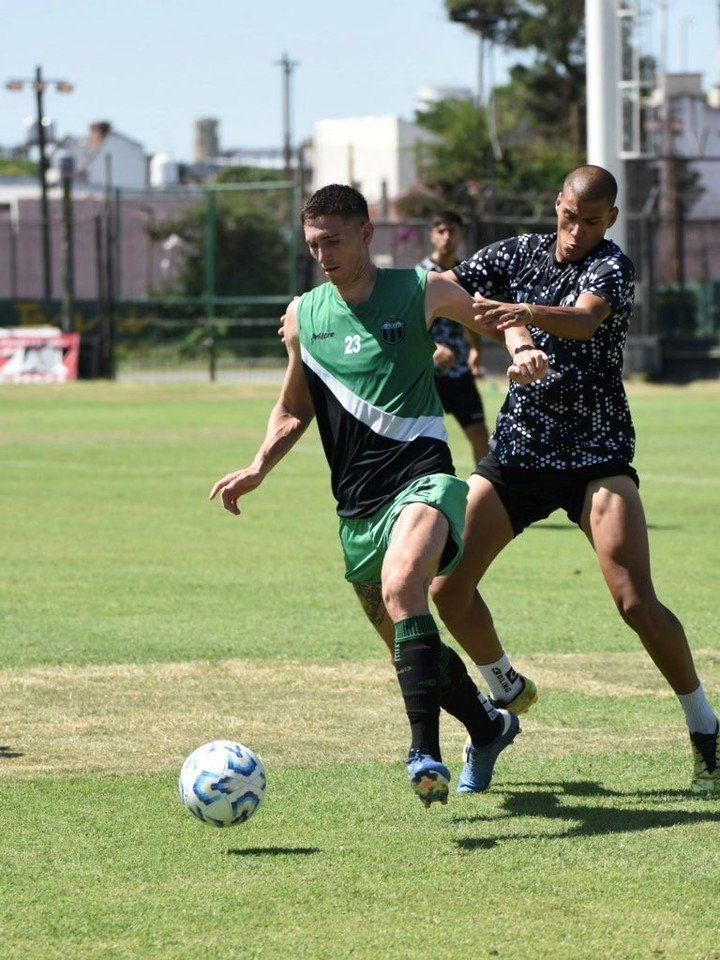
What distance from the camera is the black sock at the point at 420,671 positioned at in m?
5.59

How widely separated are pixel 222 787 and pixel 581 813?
4.07 ft

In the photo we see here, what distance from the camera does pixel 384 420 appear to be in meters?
6.08

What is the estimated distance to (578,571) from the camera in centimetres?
1165

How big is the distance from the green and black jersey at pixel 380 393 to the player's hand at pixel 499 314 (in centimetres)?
22

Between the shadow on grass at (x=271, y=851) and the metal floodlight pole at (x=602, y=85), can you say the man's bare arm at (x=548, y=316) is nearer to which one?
the shadow on grass at (x=271, y=851)

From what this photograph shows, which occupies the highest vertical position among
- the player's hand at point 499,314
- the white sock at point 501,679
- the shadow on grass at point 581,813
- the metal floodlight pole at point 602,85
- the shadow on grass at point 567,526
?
the metal floodlight pole at point 602,85

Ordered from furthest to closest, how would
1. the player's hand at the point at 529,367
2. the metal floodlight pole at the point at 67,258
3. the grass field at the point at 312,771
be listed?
the metal floodlight pole at the point at 67,258, the player's hand at the point at 529,367, the grass field at the point at 312,771

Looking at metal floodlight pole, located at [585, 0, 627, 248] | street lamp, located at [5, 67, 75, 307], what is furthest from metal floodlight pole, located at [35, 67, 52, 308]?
metal floodlight pole, located at [585, 0, 627, 248]

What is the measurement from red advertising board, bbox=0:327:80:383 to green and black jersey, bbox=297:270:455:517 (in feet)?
100

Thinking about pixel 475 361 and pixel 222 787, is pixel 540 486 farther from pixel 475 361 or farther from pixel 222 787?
pixel 475 361

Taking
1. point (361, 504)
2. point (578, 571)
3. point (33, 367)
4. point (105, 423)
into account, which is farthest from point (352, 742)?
point (33, 367)

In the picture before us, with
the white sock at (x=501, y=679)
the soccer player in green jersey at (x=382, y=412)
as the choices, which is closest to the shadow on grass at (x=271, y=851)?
the soccer player in green jersey at (x=382, y=412)

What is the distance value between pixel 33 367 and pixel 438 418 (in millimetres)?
30887

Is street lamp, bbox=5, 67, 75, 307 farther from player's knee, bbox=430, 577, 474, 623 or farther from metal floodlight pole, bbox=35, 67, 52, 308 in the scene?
player's knee, bbox=430, 577, 474, 623
